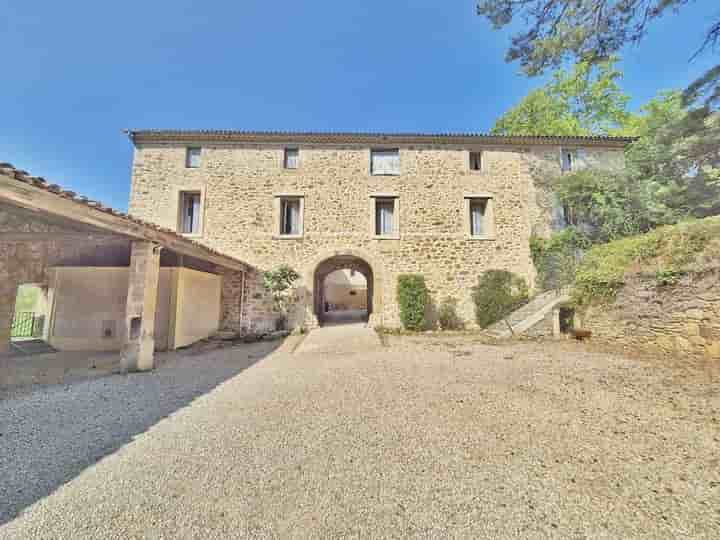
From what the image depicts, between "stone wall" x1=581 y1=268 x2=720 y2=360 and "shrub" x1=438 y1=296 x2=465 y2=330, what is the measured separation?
3694mm

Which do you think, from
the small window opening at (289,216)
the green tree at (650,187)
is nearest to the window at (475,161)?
the green tree at (650,187)

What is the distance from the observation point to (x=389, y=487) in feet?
6.39

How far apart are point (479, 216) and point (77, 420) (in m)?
11.4

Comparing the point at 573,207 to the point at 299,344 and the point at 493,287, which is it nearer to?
→ the point at 493,287

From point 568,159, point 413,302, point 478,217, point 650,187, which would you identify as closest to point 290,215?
point 413,302

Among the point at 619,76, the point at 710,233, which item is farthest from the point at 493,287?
the point at 619,76

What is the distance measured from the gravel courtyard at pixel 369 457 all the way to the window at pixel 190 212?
275 inches

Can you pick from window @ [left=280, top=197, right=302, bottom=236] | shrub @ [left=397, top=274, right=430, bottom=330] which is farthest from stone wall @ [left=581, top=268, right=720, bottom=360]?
window @ [left=280, top=197, right=302, bottom=236]

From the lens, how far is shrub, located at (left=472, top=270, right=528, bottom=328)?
31.4 feet

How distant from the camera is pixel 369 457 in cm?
231

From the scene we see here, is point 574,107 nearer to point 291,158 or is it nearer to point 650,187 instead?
point 650,187

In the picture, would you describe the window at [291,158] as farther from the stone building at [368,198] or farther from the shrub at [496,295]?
the shrub at [496,295]

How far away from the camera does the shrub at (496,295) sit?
9.58m

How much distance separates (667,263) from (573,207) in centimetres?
536
